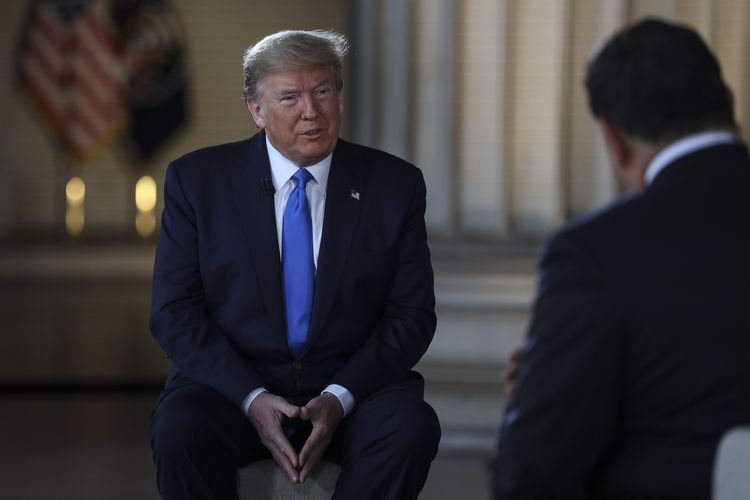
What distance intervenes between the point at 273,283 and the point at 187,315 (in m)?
0.20

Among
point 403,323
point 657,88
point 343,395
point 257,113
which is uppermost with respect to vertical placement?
point 657,88

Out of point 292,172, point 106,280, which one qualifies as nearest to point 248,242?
point 292,172

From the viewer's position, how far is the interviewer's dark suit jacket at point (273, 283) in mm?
2928

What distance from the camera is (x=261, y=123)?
3.01 metres

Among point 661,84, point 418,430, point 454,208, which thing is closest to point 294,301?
point 418,430

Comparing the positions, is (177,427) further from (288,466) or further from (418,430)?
(418,430)

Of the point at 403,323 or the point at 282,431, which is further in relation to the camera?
the point at 403,323

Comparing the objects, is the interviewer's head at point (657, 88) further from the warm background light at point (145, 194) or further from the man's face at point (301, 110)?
the warm background light at point (145, 194)

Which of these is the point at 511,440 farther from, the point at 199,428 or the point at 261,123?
the point at 261,123

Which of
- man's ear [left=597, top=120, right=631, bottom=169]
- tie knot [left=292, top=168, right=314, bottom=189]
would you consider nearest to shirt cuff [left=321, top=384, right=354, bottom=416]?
tie knot [left=292, top=168, right=314, bottom=189]

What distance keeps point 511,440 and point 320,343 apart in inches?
45.4

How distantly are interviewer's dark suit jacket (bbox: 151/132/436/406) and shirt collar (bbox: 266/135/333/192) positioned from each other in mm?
17

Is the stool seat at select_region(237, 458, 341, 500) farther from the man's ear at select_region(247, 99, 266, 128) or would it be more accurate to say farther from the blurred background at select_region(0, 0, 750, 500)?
the blurred background at select_region(0, 0, 750, 500)

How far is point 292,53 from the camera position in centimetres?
292
